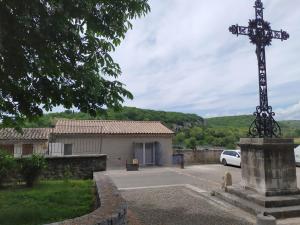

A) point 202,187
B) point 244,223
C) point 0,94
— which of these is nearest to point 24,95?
point 0,94

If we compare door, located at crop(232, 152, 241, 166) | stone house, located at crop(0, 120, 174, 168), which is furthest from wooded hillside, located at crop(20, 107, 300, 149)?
door, located at crop(232, 152, 241, 166)

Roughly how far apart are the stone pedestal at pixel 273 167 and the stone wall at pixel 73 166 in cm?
768

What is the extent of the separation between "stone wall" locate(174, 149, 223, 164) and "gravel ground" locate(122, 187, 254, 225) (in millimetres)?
15353

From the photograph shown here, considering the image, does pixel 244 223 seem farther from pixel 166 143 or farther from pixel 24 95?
pixel 166 143

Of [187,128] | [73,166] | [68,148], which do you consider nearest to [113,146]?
[68,148]

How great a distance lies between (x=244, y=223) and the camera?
7.51 meters

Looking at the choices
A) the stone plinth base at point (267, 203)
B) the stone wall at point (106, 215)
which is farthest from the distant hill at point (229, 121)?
the stone wall at point (106, 215)

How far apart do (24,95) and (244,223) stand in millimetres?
5850

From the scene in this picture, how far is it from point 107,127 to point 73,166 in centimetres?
1235

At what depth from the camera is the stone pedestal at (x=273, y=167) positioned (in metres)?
9.24

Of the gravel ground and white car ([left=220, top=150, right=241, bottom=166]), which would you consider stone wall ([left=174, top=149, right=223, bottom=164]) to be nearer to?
white car ([left=220, top=150, right=241, bottom=166])

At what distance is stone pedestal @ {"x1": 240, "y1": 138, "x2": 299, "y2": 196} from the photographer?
30.3ft

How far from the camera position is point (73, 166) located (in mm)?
14242

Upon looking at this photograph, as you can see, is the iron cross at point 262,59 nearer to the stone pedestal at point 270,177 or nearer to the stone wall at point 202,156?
the stone pedestal at point 270,177
